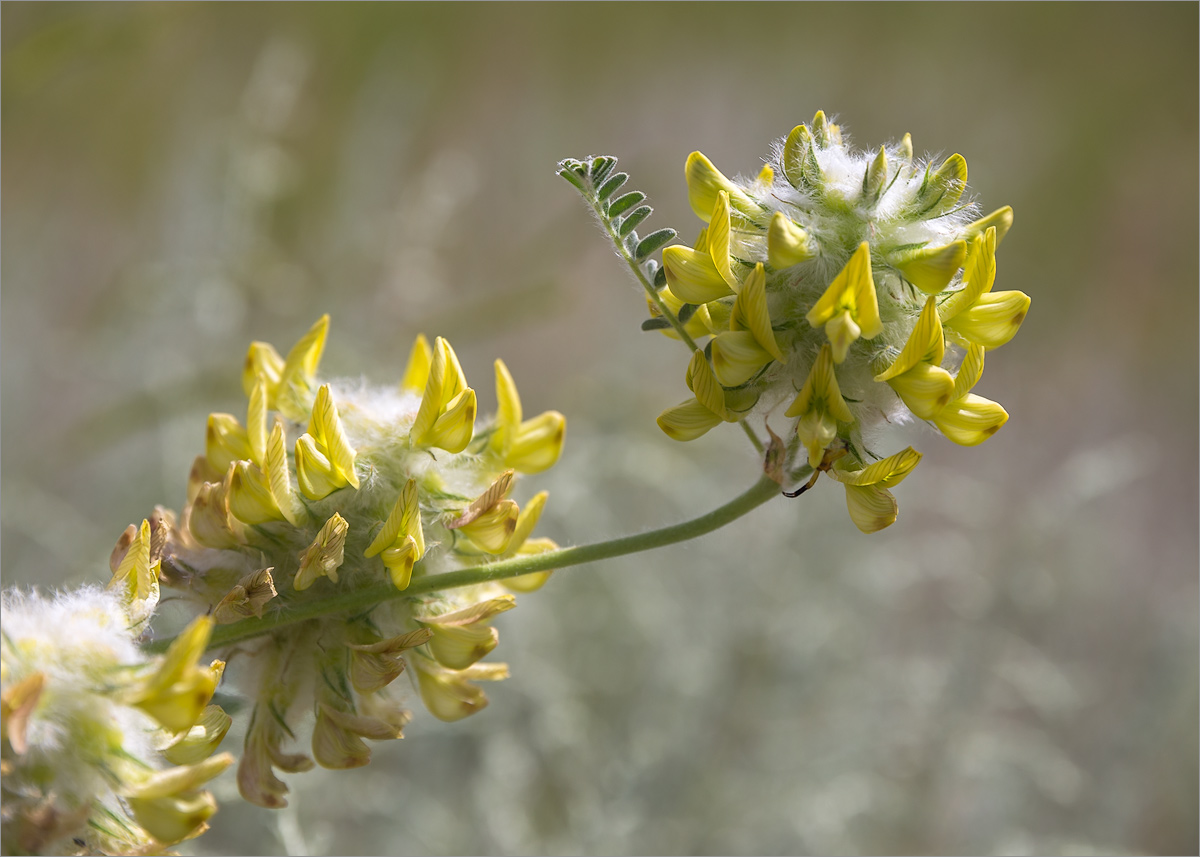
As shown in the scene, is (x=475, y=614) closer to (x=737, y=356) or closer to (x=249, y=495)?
(x=249, y=495)

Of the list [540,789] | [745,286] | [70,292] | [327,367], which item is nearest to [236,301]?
[327,367]

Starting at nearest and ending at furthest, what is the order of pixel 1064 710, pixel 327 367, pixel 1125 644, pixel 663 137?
pixel 327 367 < pixel 1064 710 < pixel 1125 644 < pixel 663 137

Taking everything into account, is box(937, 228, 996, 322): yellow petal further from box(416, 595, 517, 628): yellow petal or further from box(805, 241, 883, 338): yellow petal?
box(416, 595, 517, 628): yellow petal

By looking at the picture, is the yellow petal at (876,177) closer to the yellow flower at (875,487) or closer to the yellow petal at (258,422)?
the yellow flower at (875,487)

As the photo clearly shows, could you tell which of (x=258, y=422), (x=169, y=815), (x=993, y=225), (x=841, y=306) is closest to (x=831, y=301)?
(x=841, y=306)

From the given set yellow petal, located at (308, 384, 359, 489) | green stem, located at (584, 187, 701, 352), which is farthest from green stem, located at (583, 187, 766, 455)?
yellow petal, located at (308, 384, 359, 489)

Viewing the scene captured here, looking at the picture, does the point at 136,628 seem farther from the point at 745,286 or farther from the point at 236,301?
the point at 236,301

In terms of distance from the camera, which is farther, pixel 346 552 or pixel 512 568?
pixel 346 552
